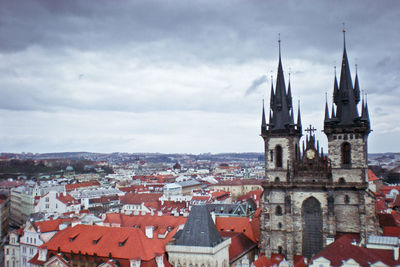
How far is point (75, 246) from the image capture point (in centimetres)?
5647

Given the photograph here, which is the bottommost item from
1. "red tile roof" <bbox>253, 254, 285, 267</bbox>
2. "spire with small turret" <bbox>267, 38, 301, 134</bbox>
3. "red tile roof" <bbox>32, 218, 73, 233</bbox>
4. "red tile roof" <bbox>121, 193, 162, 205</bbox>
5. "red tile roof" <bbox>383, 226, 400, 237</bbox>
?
"red tile roof" <bbox>253, 254, 285, 267</bbox>

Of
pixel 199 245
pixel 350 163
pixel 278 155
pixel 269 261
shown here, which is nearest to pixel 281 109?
pixel 278 155

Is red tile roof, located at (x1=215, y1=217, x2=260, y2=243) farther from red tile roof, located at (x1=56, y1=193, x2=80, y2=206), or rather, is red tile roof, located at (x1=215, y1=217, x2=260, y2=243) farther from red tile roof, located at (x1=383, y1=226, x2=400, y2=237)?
red tile roof, located at (x1=56, y1=193, x2=80, y2=206)

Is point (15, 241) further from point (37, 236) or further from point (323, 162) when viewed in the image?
point (323, 162)

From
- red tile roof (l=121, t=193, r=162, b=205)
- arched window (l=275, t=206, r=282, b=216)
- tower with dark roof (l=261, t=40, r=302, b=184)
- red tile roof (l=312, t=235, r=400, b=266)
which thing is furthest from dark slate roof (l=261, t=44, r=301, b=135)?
red tile roof (l=121, t=193, r=162, b=205)

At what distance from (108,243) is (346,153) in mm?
36755

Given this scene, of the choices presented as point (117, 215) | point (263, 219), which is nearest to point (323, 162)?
point (263, 219)

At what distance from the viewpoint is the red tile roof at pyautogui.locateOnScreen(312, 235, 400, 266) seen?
142 feet

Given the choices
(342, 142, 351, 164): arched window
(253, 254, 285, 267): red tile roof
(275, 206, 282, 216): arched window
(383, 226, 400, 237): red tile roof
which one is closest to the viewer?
(253, 254, 285, 267): red tile roof

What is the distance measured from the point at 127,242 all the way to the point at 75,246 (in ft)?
25.9

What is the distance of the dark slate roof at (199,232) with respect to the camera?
5367 cm

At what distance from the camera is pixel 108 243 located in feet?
180

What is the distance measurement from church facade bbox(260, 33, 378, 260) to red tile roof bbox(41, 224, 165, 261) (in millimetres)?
20761

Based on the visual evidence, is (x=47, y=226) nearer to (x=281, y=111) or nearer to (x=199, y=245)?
(x=199, y=245)
